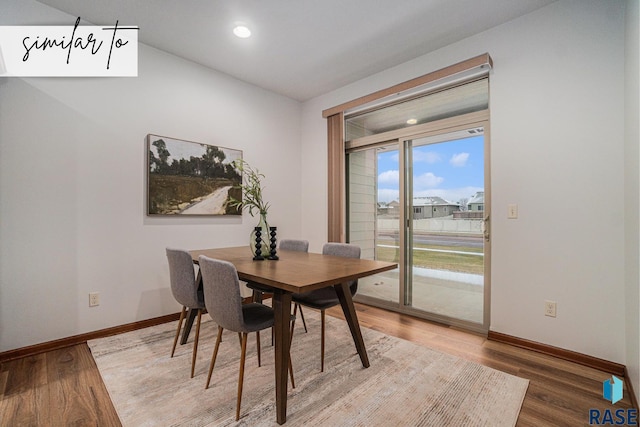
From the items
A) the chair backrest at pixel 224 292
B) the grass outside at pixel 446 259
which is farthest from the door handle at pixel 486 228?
the chair backrest at pixel 224 292

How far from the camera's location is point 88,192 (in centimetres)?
251

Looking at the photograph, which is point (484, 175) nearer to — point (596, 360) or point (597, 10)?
point (597, 10)

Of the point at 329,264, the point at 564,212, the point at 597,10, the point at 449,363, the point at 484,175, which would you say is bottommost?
the point at 449,363

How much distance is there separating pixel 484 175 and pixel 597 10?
1355 millimetres

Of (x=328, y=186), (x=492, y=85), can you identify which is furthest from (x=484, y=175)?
(x=328, y=186)

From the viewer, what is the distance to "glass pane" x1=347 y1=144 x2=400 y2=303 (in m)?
3.47

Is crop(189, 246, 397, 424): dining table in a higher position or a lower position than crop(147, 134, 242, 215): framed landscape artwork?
lower

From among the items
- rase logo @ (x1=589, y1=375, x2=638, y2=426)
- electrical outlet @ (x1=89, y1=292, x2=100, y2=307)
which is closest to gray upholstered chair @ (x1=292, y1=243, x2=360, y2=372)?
rase logo @ (x1=589, y1=375, x2=638, y2=426)

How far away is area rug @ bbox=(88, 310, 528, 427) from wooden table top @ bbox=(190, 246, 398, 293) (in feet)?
2.34

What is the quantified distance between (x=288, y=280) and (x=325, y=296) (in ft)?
2.62

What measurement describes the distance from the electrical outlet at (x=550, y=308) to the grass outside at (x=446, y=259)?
56 centimetres

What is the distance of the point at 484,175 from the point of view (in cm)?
272

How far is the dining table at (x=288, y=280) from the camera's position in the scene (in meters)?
1.52

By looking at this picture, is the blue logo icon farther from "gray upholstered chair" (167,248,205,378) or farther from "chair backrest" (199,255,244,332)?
"gray upholstered chair" (167,248,205,378)
